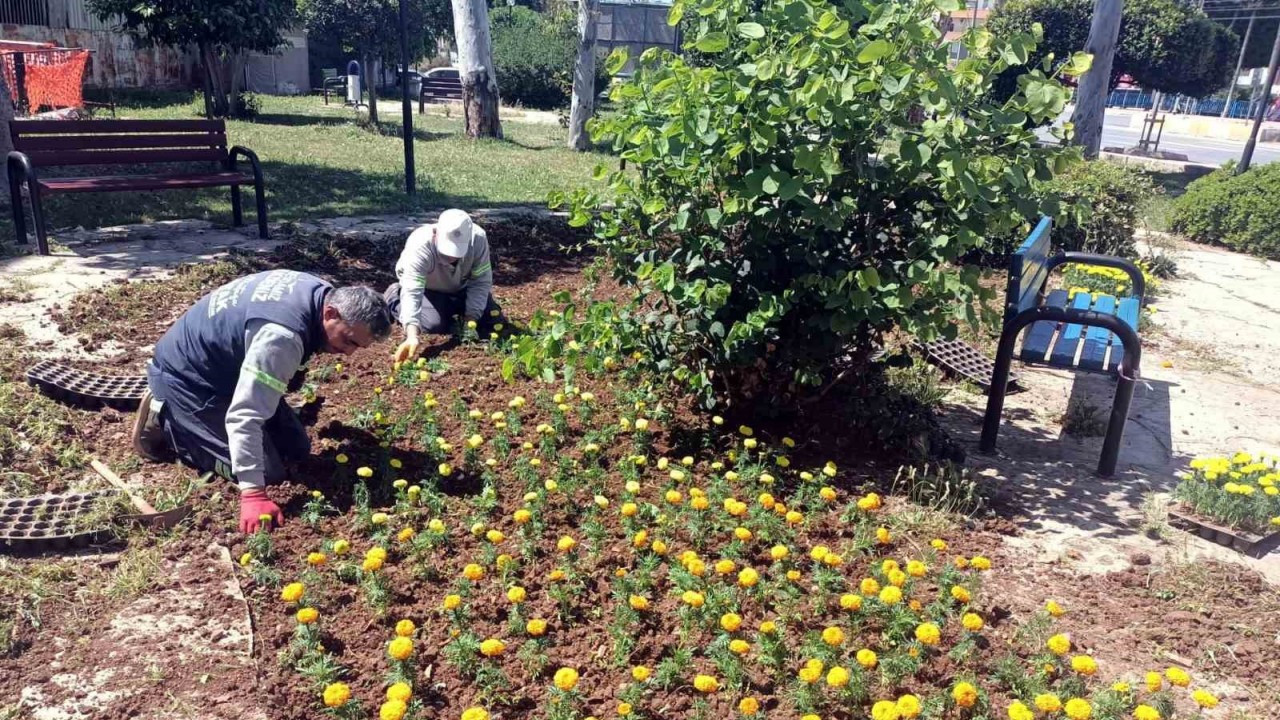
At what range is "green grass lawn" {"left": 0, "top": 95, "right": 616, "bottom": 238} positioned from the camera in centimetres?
839

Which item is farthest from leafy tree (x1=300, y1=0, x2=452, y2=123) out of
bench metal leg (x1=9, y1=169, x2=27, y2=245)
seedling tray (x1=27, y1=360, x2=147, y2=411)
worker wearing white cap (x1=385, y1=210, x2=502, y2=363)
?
seedling tray (x1=27, y1=360, x2=147, y2=411)

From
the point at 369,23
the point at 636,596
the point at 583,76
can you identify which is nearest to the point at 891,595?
the point at 636,596

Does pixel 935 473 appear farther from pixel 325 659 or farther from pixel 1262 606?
pixel 325 659

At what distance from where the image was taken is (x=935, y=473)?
384cm

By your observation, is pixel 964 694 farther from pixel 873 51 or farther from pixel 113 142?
pixel 113 142

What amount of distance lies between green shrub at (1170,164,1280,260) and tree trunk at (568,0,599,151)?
8778 mm

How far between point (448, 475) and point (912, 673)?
1.96 m

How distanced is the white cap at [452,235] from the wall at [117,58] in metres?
19.7

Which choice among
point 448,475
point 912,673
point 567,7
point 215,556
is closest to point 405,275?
point 448,475

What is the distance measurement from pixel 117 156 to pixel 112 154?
0.14 feet

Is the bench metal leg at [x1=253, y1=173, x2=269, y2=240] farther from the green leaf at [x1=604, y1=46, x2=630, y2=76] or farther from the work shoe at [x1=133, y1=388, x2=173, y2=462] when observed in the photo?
the green leaf at [x1=604, y1=46, x2=630, y2=76]

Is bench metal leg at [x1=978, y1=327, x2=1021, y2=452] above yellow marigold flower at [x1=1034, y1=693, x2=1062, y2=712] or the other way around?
above

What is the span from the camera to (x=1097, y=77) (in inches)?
544

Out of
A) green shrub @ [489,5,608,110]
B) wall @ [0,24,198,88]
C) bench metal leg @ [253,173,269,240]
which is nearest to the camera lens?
bench metal leg @ [253,173,269,240]
